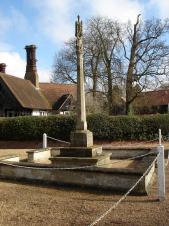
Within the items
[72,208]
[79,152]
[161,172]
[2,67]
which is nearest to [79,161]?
[79,152]

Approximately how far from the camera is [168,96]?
66062 mm

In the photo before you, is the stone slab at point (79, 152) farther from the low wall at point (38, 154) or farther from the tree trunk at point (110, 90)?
the tree trunk at point (110, 90)

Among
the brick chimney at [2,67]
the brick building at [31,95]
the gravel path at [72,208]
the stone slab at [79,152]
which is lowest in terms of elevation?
the gravel path at [72,208]

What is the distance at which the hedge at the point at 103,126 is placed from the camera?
26844 mm

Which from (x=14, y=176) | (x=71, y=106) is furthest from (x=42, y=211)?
(x=71, y=106)

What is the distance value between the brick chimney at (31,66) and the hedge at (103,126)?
55.0 feet

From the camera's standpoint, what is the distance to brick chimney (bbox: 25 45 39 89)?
147ft

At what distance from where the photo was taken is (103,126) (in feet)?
89.7

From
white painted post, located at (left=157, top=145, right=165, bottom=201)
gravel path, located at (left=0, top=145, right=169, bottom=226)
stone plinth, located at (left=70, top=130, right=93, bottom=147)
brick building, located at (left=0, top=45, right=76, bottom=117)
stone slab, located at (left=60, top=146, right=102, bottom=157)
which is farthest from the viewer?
brick building, located at (left=0, top=45, right=76, bottom=117)

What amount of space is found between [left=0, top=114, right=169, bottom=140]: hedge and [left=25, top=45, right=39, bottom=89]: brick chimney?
16.8 m

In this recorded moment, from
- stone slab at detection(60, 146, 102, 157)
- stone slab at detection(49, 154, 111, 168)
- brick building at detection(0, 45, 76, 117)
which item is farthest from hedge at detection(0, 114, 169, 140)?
stone slab at detection(49, 154, 111, 168)

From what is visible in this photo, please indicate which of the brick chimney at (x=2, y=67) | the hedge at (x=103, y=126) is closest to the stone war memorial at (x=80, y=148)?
the hedge at (x=103, y=126)

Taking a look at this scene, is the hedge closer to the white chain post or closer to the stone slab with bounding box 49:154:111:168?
the stone slab with bounding box 49:154:111:168

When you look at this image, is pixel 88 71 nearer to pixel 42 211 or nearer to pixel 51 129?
pixel 51 129
